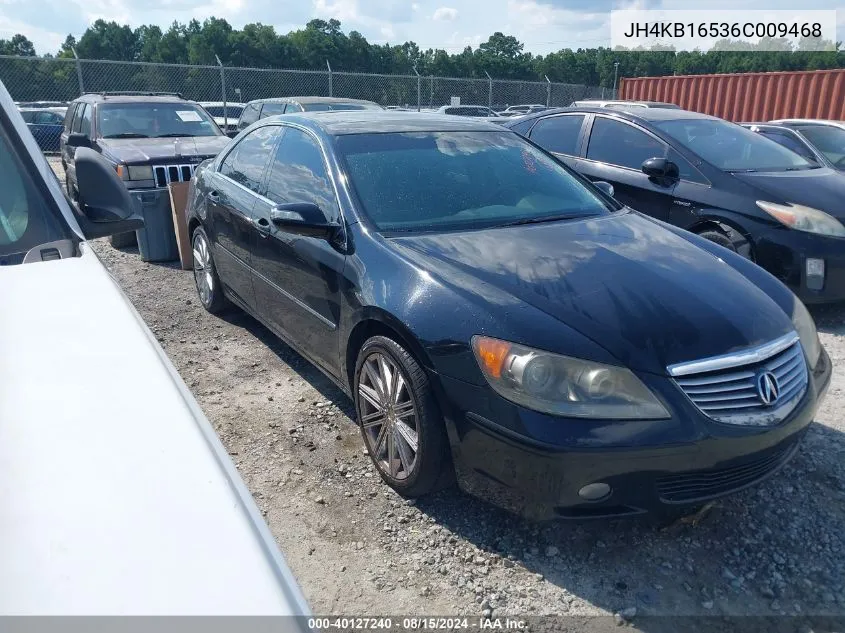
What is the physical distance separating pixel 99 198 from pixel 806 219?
15.6 feet

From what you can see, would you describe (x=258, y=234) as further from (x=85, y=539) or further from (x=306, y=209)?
(x=85, y=539)

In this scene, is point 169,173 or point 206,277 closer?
point 206,277

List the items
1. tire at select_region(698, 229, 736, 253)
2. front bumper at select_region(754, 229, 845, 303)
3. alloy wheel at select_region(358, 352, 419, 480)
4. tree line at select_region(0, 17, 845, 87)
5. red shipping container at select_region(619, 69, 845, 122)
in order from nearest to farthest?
alloy wheel at select_region(358, 352, 419, 480) < front bumper at select_region(754, 229, 845, 303) < tire at select_region(698, 229, 736, 253) < red shipping container at select_region(619, 69, 845, 122) < tree line at select_region(0, 17, 845, 87)

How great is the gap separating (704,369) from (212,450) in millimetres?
1798

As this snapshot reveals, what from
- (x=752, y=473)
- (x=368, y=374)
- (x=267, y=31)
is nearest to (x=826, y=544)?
(x=752, y=473)

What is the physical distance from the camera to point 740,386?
8.12 ft

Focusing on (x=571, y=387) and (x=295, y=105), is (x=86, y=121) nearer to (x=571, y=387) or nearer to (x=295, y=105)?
(x=295, y=105)

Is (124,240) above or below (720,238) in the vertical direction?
below

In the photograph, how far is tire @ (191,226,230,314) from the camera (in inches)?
198

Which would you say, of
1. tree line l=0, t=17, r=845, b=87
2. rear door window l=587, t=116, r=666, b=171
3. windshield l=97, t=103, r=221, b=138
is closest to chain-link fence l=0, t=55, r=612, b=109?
windshield l=97, t=103, r=221, b=138

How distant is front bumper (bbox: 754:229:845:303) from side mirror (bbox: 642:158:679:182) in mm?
960

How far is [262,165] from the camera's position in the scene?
13.9 ft

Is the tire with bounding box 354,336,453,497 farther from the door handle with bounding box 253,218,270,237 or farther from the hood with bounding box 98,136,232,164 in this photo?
the hood with bounding box 98,136,232,164

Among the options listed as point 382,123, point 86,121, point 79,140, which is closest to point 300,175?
point 382,123
